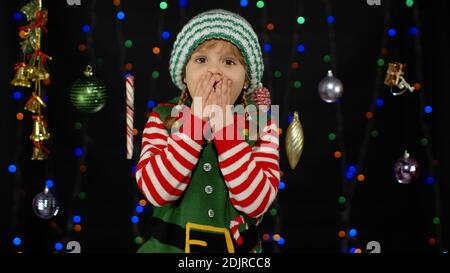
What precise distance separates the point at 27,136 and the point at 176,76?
1.26m

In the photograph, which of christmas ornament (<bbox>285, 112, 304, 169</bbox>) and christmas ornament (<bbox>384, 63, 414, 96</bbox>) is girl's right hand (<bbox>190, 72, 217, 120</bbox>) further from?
christmas ornament (<bbox>384, 63, 414, 96</bbox>)

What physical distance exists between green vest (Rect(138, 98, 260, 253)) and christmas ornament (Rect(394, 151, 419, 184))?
1246 millimetres

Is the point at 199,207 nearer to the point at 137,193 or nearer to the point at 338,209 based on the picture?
the point at 137,193

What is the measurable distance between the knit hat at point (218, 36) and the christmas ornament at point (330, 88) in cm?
86

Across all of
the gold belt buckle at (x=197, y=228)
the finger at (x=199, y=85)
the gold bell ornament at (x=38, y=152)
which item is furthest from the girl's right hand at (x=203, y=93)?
the gold bell ornament at (x=38, y=152)

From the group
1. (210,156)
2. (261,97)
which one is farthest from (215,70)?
(261,97)

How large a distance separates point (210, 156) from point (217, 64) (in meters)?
0.28

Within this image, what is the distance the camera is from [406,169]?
9.51 feet

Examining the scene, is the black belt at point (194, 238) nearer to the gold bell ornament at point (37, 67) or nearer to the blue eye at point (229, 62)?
the blue eye at point (229, 62)

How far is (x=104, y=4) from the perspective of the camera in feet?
9.82

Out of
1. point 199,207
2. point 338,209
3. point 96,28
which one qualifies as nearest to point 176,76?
point 199,207

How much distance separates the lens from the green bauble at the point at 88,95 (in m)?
2.66

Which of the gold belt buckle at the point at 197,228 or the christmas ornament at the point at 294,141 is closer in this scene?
the gold belt buckle at the point at 197,228

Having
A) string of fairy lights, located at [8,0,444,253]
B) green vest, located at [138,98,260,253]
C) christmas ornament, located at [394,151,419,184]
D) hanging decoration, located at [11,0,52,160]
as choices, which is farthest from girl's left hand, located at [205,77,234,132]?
christmas ornament, located at [394,151,419,184]
